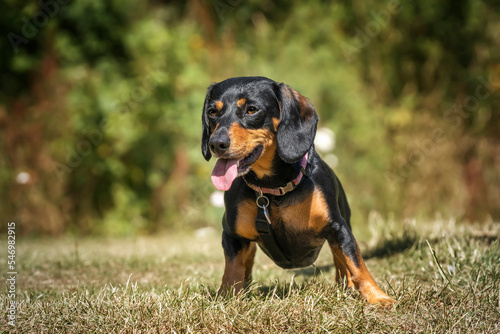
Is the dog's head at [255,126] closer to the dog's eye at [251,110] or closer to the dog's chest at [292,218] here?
the dog's eye at [251,110]

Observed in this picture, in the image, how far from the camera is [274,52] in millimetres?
7949

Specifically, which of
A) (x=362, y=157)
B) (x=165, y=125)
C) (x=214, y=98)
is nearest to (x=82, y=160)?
(x=165, y=125)

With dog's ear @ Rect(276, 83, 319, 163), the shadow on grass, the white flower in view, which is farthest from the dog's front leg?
the white flower

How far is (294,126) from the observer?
105 inches

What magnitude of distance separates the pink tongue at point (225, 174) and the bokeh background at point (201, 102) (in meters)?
4.76

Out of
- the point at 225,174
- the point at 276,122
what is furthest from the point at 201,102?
the point at 225,174

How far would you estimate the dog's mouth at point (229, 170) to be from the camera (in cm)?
249

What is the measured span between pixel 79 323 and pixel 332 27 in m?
6.90

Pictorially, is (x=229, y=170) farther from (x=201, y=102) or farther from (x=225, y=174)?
(x=201, y=102)

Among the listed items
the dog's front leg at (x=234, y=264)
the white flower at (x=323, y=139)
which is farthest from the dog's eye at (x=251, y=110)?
the white flower at (x=323, y=139)

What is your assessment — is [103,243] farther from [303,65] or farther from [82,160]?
[303,65]

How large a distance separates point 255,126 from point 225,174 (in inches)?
12.5

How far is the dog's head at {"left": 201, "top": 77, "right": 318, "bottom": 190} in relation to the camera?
2492 mm

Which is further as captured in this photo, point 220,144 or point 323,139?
point 323,139
